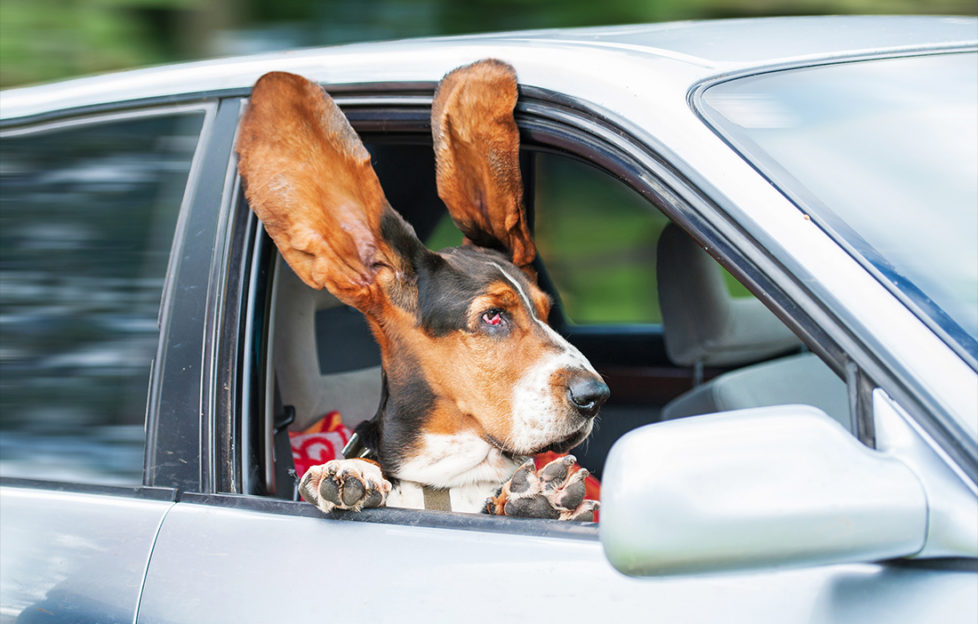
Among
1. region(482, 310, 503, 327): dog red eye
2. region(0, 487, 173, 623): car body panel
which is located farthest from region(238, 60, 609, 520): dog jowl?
region(0, 487, 173, 623): car body panel

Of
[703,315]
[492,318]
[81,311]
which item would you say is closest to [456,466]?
[492,318]

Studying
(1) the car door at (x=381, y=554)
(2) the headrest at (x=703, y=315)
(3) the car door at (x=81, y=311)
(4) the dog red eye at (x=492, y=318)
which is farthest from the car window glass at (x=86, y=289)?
(2) the headrest at (x=703, y=315)

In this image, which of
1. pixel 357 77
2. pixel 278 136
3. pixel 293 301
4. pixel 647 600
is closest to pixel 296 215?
pixel 278 136

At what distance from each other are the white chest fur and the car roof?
2.45 ft

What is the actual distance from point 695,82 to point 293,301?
125cm

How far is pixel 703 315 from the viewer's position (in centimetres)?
274

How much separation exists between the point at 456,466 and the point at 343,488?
586mm

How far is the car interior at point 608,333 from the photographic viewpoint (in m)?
2.34

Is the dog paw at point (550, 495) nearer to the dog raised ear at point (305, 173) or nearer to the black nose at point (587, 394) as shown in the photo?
the black nose at point (587, 394)

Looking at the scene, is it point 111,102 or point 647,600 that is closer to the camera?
point 647,600

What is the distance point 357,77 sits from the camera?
1.80 metres

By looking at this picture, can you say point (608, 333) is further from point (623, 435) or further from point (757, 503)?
point (757, 503)

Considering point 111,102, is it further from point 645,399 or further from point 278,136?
point 645,399

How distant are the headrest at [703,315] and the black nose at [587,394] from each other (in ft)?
2.67
